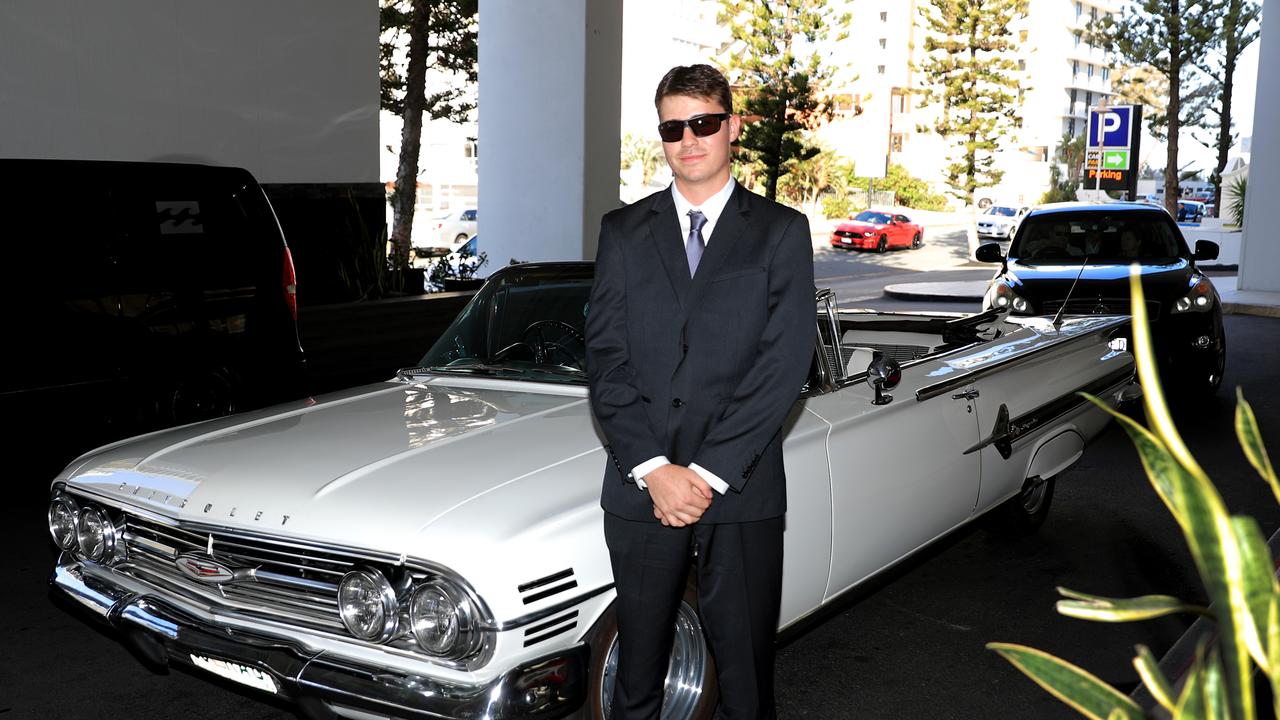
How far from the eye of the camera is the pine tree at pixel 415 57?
20.6m

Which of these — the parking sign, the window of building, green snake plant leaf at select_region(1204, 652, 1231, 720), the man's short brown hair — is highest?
the window of building

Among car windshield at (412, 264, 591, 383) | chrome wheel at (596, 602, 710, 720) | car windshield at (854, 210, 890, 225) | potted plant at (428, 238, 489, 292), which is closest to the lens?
chrome wheel at (596, 602, 710, 720)

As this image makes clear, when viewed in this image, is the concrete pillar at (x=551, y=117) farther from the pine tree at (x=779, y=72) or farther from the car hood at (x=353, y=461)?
the pine tree at (x=779, y=72)

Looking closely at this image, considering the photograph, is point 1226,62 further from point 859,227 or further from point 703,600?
point 703,600

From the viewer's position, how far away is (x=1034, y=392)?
5.21m

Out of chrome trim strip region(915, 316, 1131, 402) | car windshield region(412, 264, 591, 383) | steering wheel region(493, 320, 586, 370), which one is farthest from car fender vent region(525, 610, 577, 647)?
chrome trim strip region(915, 316, 1131, 402)

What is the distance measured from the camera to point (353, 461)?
131 inches

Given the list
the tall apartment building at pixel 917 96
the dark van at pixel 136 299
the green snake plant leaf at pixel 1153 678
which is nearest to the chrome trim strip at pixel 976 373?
the green snake plant leaf at pixel 1153 678

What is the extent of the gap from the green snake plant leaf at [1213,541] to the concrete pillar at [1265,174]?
20.9m

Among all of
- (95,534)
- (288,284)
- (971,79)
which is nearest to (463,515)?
(95,534)

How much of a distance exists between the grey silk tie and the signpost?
23698mm

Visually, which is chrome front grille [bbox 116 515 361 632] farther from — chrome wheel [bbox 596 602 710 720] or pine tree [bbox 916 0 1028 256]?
pine tree [bbox 916 0 1028 256]

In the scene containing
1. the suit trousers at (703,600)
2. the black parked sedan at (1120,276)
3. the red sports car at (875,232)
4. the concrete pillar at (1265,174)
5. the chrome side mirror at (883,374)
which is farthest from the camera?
the red sports car at (875,232)

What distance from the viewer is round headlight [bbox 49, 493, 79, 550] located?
3605 millimetres
